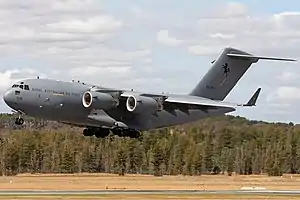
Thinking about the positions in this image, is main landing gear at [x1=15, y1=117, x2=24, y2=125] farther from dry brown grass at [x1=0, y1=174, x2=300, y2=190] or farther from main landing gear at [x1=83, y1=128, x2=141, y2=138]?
dry brown grass at [x1=0, y1=174, x2=300, y2=190]

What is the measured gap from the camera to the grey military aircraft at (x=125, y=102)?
4750cm

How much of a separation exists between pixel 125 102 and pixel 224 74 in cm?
754

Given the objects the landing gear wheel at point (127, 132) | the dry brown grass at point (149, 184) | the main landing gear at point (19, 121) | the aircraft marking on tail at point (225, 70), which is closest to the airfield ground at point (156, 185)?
the dry brown grass at point (149, 184)

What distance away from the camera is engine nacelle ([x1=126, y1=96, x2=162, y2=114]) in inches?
1986

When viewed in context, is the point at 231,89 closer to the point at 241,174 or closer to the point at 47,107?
the point at 47,107

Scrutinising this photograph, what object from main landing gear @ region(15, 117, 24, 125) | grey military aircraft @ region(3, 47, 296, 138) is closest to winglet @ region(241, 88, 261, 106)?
grey military aircraft @ region(3, 47, 296, 138)

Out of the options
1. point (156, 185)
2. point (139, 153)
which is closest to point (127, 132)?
point (156, 185)

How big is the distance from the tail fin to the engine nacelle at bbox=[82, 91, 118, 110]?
6.94 m

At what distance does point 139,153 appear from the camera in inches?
4136

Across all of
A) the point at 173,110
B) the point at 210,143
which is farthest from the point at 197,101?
the point at 210,143

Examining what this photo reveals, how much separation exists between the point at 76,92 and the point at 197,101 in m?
7.34

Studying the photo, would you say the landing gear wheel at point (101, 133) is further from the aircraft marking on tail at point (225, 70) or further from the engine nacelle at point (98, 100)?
the aircraft marking on tail at point (225, 70)

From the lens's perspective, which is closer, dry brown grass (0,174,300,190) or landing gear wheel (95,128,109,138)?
landing gear wheel (95,128,109,138)

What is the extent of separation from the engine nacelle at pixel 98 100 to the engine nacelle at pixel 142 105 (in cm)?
89
